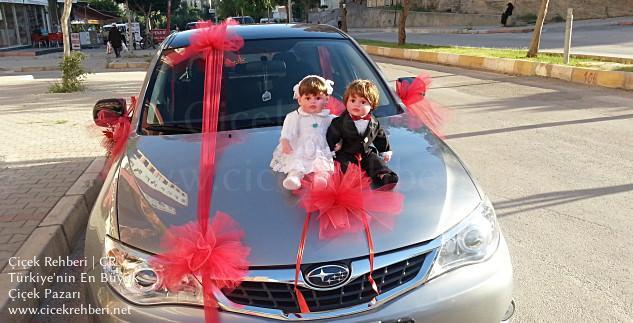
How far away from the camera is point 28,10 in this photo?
34000 mm

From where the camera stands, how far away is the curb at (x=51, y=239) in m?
2.99

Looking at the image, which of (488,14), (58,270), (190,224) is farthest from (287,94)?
(488,14)

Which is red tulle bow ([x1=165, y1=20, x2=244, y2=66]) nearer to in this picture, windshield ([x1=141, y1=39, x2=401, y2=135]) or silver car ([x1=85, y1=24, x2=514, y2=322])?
windshield ([x1=141, y1=39, x2=401, y2=135])

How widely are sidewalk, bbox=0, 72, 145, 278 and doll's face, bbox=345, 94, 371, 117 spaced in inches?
91.2

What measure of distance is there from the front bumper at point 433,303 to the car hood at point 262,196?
0.64 feet

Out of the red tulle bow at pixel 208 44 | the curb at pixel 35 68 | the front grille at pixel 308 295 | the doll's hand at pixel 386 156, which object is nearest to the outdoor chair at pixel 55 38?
the curb at pixel 35 68

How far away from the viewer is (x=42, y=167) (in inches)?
219

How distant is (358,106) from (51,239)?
2.55m

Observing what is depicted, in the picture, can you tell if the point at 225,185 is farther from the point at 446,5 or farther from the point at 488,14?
the point at 446,5

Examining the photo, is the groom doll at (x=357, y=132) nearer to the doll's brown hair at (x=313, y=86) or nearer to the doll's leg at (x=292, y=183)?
the doll's brown hair at (x=313, y=86)

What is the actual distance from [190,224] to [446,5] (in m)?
42.0

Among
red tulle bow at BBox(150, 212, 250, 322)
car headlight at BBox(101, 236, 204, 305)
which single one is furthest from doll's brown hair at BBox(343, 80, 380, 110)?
car headlight at BBox(101, 236, 204, 305)

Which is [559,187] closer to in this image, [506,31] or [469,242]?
[469,242]

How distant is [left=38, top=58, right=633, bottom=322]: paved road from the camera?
2.92m
